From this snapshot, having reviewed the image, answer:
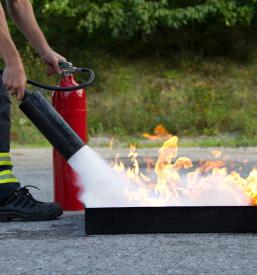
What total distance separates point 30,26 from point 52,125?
80 centimetres

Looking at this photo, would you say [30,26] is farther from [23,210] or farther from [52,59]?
[23,210]

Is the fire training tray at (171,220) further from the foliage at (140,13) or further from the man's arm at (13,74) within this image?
the foliage at (140,13)

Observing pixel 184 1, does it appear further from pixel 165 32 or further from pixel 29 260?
pixel 29 260

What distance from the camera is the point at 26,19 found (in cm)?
487

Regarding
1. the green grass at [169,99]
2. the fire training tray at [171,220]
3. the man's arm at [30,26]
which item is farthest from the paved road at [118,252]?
the green grass at [169,99]

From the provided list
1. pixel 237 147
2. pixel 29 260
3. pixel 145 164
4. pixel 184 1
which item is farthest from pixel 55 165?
pixel 184 1

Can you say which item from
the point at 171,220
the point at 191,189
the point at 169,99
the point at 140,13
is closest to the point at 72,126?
the point at 191,189

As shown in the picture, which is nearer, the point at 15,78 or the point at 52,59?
the point at 15,78

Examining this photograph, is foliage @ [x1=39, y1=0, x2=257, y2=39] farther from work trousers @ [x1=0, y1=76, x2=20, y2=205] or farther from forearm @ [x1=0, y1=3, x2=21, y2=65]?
forearm @ [x1=0, y1=3, x2=21, y2=65]

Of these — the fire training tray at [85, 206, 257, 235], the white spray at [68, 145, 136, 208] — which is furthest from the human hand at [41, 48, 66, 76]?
the fire training tray at [85, 206, 257, 235]

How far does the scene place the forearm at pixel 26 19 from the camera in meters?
4.85

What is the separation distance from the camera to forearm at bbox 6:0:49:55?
191 inches

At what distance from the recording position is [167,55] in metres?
16.9

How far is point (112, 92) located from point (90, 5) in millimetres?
1722
